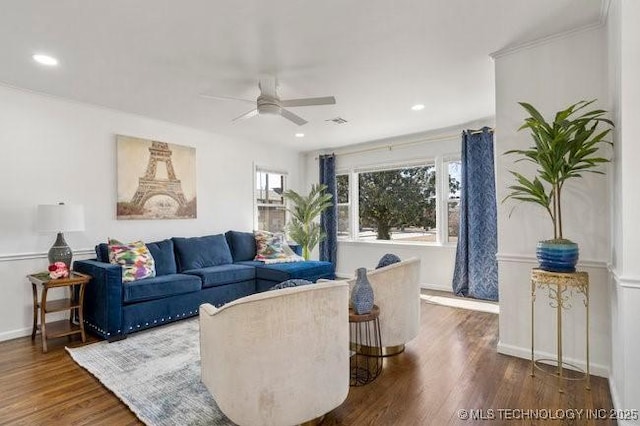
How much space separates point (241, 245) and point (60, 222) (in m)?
2.32

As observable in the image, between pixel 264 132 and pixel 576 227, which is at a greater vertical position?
pixel 264 132

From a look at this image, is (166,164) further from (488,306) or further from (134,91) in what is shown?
(488,306)

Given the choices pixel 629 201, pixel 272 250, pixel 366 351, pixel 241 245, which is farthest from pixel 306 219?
pixel 629 201

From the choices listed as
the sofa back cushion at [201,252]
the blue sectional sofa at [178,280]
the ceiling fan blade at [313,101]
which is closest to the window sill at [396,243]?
the blue sectional sofa at [178,280]

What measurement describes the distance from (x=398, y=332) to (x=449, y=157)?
328cm

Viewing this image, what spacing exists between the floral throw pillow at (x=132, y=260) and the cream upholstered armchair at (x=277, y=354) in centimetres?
216

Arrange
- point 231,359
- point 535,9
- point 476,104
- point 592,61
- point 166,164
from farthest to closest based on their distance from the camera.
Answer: point 166,164 < point 476,104 < point 592,61 < point 535,9 < point 231,359

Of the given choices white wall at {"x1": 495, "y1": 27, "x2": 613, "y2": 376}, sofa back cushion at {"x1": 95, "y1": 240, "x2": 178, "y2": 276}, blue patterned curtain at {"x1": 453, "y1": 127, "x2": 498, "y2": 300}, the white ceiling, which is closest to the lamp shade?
sofa back cushion at {"x1": 95, "y1": 240, "x2": 178, "y2": 276}

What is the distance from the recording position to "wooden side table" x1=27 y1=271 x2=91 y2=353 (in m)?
3.00

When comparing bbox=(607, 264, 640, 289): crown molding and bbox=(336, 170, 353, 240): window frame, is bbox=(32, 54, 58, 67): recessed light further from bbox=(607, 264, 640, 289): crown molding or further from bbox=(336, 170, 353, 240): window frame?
bbox=(336, 170, 353, 240): window frame

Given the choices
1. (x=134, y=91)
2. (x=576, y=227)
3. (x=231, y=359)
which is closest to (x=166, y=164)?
(x=134, y=91)

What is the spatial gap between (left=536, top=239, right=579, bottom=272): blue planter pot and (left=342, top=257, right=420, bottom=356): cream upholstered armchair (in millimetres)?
967

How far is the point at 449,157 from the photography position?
5152 millimetres

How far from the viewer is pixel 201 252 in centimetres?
450
